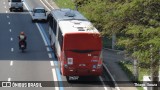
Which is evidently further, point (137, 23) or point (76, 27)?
point (76, 27)

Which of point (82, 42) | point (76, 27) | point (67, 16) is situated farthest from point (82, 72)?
point (67, 16)

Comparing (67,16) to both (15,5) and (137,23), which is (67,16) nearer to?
(137,23)

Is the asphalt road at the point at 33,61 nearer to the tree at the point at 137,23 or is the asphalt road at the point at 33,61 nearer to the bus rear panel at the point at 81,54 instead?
the bus rear panel at the point at 81,54

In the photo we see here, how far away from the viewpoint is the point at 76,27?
29.1m

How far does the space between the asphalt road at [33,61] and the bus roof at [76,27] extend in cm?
315

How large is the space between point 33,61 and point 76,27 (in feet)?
23.1

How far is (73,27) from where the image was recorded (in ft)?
95.8

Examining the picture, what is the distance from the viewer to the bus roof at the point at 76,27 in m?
28.1

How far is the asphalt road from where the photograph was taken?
28984 millimetres

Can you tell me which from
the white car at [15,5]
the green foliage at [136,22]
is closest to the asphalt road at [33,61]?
the green foliage at [136,22]

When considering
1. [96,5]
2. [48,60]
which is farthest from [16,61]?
[96,5]

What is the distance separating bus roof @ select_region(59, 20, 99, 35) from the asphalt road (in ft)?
10.3

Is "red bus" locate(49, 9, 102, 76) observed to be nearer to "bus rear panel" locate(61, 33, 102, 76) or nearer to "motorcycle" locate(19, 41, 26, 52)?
"bus rear panel" locate(61, 33, 102, 76)

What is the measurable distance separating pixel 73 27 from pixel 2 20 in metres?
31.5
